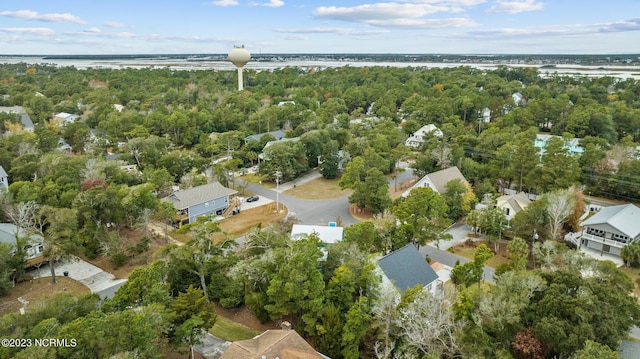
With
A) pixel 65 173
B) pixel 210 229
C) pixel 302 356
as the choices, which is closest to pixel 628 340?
pixel 302 356

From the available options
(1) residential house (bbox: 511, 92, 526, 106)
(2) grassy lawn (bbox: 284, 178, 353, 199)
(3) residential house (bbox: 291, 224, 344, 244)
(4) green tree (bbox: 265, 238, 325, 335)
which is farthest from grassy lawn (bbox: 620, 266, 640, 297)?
(1) residential house (bbox: 511, 92, 526, 106)

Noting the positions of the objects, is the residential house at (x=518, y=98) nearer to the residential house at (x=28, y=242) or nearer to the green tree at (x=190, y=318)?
the green tree at (x=190, y=318)

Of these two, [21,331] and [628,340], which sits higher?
[21,331]

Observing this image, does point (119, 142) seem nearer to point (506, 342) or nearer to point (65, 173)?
point (65, 173)

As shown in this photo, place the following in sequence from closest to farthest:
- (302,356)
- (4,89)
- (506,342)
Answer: (302,356) → (506,342) → (4,89)

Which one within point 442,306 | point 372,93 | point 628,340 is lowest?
point 628,340

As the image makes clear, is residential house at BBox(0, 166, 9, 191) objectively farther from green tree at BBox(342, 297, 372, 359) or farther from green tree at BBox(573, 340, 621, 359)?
green tree at BBox(573, 340, 621, 359)
